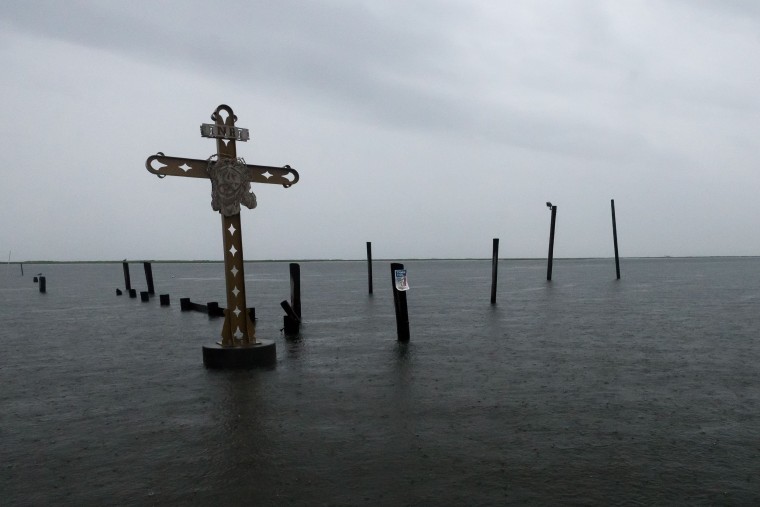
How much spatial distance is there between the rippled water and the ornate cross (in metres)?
1.06

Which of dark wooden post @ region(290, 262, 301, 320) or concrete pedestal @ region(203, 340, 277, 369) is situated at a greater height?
dark wooden post @ region(290, 262, 301, 320)

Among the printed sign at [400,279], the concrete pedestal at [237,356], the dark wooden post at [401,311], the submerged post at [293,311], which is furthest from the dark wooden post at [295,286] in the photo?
the concrete pedestal at [237,356]

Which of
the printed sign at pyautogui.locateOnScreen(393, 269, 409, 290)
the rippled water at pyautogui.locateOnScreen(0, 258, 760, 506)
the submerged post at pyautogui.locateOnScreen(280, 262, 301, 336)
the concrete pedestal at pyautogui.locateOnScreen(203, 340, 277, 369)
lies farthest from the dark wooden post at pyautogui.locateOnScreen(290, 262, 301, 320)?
the concrete pedestal at pyautogui.locateOnScreen(203, 340, 277, 369)

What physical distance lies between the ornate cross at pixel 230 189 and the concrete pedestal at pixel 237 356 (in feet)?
0.71

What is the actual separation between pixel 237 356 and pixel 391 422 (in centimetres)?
467

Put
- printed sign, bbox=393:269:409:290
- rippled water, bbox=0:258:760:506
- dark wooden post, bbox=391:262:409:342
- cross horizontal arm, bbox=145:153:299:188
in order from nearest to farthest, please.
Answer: rippled water, bbox=0:258:760:506, cross horizontal arm, bbox=145:153:299:188, printed sign, bbox=393:269:409:290, dark wooden post, bbox=391:262:409:342

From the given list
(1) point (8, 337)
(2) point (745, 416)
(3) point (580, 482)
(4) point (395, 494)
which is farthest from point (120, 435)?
(1) point (8, 337)

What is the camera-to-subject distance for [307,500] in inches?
204

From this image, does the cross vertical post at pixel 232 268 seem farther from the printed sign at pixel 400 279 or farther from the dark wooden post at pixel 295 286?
the dark wooden post at pixel 295 286

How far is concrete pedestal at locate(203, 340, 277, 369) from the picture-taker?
37.7ft

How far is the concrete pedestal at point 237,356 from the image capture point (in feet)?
37.7

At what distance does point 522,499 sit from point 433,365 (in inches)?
280

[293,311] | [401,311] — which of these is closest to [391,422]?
[401,311]

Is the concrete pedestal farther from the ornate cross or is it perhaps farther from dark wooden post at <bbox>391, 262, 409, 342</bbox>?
dark wooden post at <bbox>391, 262, 409, 342</bbox>
